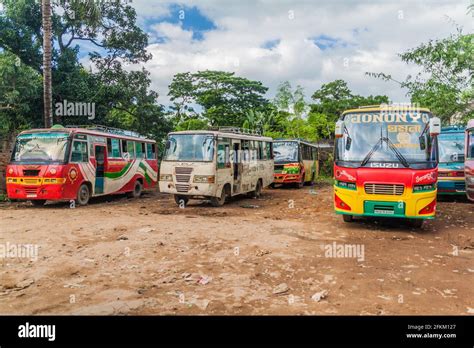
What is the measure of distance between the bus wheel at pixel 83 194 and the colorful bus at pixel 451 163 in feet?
42.3

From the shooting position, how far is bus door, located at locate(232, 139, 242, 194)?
14539 millimetres

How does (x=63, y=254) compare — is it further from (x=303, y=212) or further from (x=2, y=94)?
(x=2, y=94)

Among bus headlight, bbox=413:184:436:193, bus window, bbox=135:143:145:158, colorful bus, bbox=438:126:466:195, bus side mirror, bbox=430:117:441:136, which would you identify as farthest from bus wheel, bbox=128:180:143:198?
bus side mirror, bbox=430:117:441:136

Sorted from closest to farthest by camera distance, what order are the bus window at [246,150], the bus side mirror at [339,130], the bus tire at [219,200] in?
the bus side mirror at [339,130], the bus tire at [219,200], the bus window at [246,150]

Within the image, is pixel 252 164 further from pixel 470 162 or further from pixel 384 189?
pixel 384 189

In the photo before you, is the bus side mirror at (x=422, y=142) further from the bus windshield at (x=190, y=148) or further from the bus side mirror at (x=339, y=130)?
the bus windshield at (x=190, y=148)

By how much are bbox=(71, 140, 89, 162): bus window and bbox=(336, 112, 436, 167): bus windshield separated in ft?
28.6

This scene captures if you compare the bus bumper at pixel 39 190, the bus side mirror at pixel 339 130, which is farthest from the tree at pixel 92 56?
the bus side mirror at pixel 339 130

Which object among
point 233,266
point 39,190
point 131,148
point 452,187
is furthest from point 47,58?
point 452,187

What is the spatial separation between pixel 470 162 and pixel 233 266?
9.01m

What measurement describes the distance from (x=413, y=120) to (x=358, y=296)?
5705 mm

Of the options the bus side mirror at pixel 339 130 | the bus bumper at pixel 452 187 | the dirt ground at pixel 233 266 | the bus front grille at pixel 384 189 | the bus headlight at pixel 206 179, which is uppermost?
the bus side mirror at pixel 339 130

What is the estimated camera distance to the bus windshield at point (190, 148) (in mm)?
12966

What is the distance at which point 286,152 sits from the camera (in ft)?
71.7
